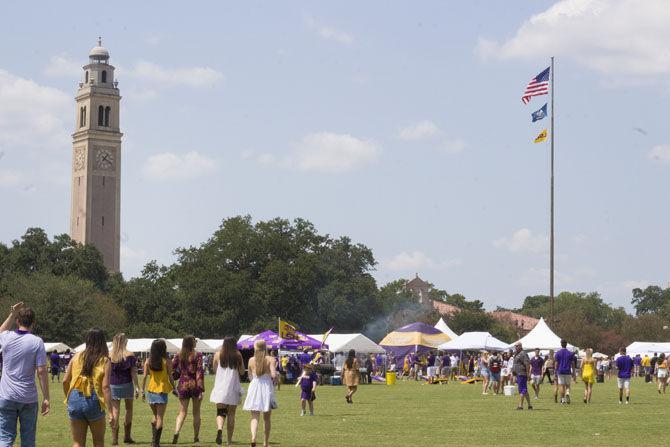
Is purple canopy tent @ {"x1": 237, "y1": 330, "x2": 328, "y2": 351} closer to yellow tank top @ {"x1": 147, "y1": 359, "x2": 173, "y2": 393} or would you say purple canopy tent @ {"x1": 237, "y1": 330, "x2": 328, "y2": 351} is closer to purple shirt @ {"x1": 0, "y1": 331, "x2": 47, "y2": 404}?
yellow tank top @ {"x1": 147, "y1": 359, "x2": 173, "y2": 393}

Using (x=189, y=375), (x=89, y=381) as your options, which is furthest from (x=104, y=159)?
(x=89, y=381)

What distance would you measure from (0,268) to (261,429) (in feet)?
321

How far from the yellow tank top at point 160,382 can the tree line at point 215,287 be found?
73.6 m

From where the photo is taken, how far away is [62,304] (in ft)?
293

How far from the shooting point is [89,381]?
41.2 ft

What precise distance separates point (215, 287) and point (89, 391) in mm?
87096

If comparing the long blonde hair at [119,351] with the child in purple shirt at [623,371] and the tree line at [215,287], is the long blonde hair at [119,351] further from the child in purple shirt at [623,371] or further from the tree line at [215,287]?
the tree line at [215,287]

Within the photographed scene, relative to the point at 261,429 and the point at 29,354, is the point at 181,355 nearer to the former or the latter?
the point at 261,429

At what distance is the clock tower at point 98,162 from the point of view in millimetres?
144125

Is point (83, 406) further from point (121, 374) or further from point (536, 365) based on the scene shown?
point (536, 365)

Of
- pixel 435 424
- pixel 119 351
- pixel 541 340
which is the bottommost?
pixel 435 424

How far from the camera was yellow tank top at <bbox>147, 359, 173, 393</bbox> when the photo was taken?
677 inches

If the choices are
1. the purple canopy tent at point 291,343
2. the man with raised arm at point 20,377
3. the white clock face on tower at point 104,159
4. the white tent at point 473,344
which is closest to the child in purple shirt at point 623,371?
the man with raised arm at point 20,377

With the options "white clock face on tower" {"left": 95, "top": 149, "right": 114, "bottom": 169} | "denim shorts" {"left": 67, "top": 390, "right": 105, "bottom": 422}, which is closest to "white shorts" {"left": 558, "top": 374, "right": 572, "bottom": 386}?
"denim shorts" {"left": 67, "top": 390, "right": 105, "bottom": 422}
